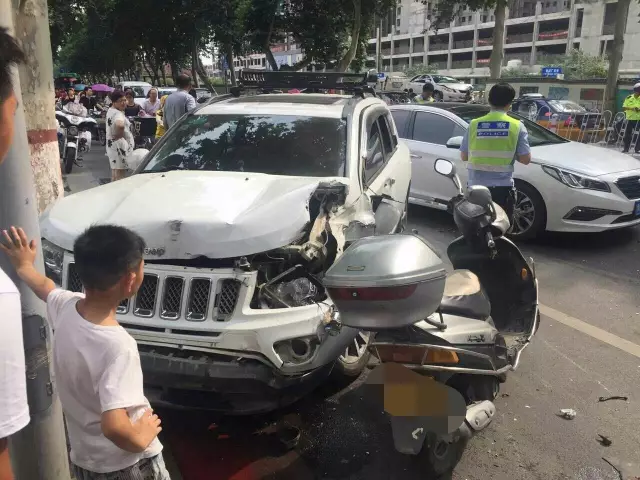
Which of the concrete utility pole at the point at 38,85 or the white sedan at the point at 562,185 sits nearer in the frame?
the concrete utility pole at the point at 38,85

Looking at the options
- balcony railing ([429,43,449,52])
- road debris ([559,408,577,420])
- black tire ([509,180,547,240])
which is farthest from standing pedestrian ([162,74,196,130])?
balcony railing ([429,43,449,52])

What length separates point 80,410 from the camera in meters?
1.77

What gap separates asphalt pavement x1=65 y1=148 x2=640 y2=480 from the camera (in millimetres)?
2971

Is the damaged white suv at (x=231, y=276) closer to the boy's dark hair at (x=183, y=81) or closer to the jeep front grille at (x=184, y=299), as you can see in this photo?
the jeep front grille at (x=184, y=299)

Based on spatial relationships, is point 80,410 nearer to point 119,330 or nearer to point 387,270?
point 119,330

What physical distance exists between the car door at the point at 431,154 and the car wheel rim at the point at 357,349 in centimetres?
398

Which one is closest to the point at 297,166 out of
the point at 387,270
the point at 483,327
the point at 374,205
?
the point at 374,205

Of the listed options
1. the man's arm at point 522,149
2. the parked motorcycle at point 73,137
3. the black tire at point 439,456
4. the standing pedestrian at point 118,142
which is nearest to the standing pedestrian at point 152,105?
the parked motorcycle at point 73,137

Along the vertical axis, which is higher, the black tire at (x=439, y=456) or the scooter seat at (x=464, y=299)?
the scooter seat at (x=464, y=299)

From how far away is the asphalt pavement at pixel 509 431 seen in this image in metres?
2.97

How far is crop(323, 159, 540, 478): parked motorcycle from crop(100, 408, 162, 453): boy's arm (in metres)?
0.91

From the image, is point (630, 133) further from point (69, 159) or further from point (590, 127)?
point (69, 159)

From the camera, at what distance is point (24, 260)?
1.97m

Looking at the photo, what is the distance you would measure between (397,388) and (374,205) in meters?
1.77
